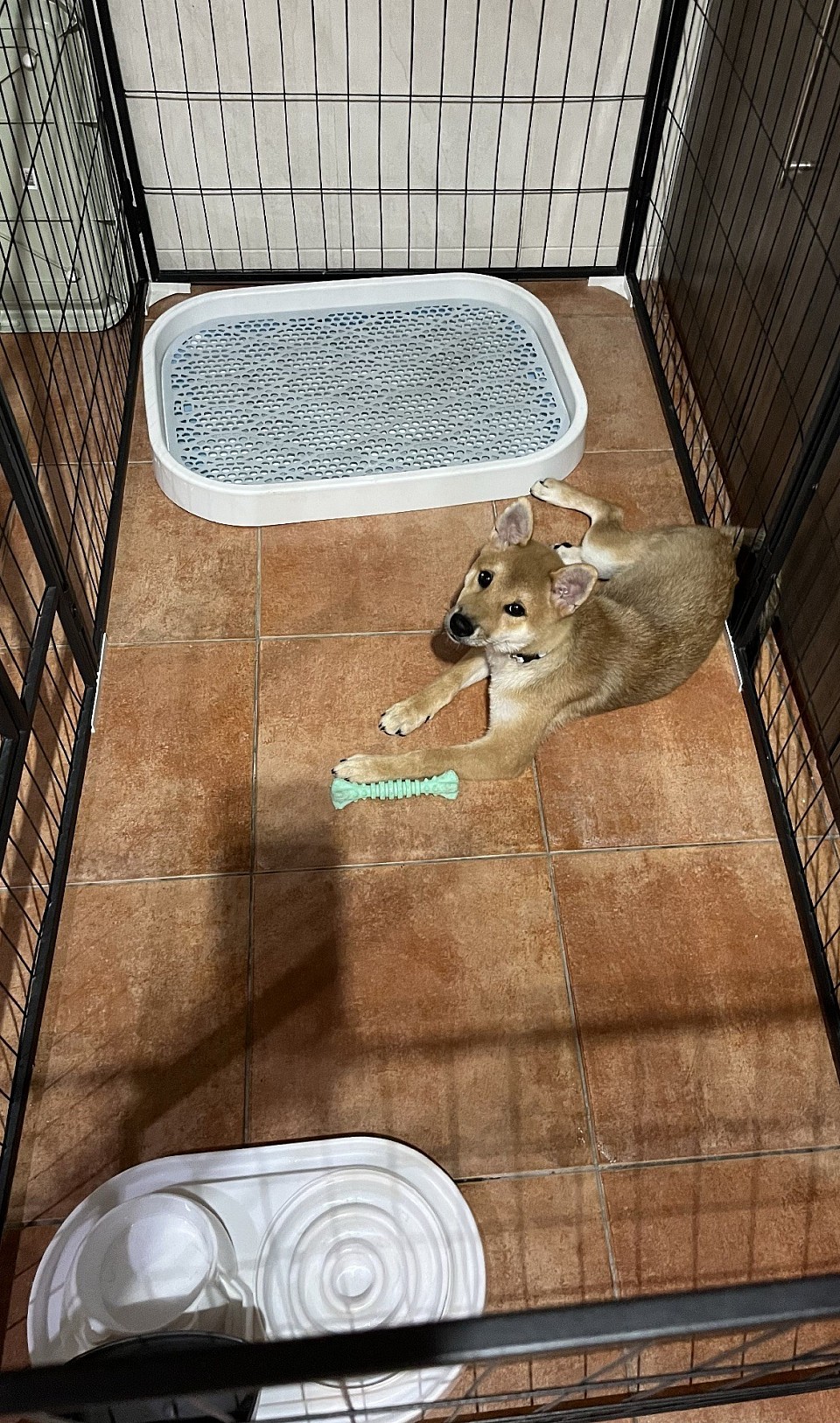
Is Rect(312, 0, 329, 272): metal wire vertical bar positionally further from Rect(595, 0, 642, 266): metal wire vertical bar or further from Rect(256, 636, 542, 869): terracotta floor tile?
Answer: Rect(256, 636, 542, 869): terracotta floor tile

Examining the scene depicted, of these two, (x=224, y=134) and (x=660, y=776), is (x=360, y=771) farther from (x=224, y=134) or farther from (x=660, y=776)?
(x=224, y=134)

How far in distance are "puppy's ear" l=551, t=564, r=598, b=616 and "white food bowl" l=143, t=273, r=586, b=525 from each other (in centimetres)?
91

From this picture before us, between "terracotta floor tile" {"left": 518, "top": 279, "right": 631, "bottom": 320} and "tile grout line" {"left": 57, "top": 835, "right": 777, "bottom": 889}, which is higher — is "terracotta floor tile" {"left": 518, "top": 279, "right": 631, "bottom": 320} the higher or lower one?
the higher one

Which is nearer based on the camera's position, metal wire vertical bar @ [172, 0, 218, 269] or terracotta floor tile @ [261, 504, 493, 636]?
terracotta floor tile @ [261, 504, 493, 636]

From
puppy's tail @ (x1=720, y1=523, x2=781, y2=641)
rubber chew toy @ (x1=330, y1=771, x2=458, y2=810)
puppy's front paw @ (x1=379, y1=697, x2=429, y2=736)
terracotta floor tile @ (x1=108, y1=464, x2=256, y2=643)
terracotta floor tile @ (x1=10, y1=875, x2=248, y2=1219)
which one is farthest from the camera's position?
terracotta floor tile @ (x1=108, y1=464, x2=256, y2=643)

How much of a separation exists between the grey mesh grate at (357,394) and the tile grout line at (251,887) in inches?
18.7

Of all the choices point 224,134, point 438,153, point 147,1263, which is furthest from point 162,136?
point 147,1263

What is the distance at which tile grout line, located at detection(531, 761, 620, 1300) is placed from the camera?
1.89 m

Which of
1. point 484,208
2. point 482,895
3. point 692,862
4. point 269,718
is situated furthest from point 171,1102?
point 484,208

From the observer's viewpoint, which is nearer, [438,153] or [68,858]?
[68,858]

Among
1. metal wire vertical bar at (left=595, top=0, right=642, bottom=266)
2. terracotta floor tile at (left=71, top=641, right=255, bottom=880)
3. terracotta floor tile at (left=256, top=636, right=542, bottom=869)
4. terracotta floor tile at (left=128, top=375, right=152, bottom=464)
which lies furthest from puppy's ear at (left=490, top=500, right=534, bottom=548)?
metal wire vertical bar at (left=595, top=0, right=642, bottom=266)

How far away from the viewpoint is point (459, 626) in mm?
2350

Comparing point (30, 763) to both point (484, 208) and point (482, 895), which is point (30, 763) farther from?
point (484, 208)

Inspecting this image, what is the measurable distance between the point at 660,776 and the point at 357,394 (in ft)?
5.55
